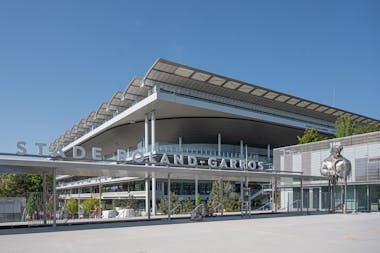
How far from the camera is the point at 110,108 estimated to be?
7225 cm

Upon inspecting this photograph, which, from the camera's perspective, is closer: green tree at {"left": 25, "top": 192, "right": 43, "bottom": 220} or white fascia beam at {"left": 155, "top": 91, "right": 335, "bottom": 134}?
green tree at {"left": 25, "top": 192, "right": 43, "bottom": 220}

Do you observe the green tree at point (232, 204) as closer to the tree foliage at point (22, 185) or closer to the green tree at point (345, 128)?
the green tree at point (345, 128)

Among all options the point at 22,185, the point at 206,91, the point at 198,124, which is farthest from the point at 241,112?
the point at 22,185

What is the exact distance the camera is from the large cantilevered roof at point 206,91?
57875 mm

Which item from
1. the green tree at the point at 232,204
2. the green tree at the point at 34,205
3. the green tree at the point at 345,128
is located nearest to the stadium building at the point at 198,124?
the green tree at the point at 232,204

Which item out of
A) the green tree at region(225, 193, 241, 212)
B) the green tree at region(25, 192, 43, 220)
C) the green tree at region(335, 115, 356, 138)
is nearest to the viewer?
the green tree at region(25, 192, 43, 220)

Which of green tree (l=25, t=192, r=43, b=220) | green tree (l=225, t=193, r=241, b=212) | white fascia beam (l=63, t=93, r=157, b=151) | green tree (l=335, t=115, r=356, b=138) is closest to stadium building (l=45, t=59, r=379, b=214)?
white fascia beam (l=63, t=93, r=157, b=151)

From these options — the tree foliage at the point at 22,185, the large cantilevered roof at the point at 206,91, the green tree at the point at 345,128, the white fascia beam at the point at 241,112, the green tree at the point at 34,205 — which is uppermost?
the large cantilevered roof at the point at 206,91

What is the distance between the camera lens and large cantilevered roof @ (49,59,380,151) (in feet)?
190

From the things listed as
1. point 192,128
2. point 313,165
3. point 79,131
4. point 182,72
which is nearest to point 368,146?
point 313,165

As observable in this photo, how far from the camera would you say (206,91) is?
64938mm

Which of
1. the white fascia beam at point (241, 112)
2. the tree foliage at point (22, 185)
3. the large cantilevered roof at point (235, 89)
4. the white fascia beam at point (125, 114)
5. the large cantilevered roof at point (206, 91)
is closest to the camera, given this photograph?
the large cantilevered roof at point (235, 89)

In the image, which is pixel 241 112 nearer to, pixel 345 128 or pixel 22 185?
pixel 345 128

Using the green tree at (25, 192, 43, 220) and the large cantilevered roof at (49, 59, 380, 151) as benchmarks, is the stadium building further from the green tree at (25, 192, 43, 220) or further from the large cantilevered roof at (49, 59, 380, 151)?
the green tree at (25, 192, 43, 220)
